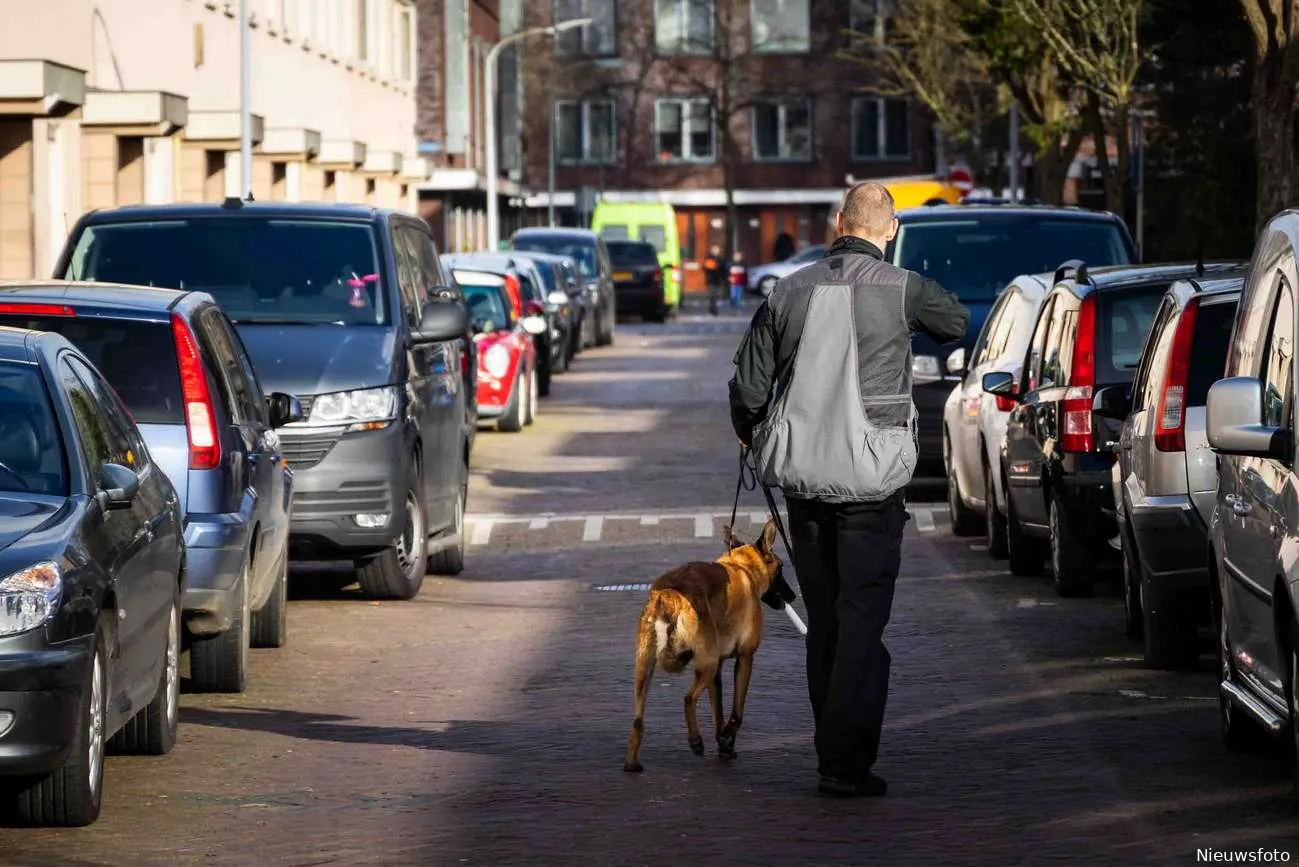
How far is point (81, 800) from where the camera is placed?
26.0ft

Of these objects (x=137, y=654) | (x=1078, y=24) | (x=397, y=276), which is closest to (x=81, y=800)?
(x=137, y=654)

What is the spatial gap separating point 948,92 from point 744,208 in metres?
36.7

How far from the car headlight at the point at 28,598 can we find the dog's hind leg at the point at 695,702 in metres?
2.12

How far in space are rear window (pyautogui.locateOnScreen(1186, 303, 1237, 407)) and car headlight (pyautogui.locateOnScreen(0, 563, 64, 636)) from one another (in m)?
5.07

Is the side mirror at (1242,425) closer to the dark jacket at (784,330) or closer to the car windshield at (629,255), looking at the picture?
the dark jacket at (784,330)

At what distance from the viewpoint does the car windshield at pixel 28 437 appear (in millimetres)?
8203

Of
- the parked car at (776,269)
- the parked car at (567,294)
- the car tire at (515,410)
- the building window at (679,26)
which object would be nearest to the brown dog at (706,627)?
the car tire at (515,410)

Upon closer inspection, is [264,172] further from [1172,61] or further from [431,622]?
[431,622]

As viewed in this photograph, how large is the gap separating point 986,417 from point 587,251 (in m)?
35.2

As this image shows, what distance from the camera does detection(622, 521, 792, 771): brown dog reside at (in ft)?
28.4

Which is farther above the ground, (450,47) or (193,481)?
(450,47)

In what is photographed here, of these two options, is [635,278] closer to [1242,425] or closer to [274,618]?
[274,618]

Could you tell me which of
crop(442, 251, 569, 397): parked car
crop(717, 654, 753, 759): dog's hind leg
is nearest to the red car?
crop(442, 251, 569, 397): parked car

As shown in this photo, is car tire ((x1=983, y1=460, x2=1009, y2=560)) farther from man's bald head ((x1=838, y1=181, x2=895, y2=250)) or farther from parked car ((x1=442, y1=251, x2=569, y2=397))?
parked car ((x1=442, y1=251, x2=569, y2=397))
